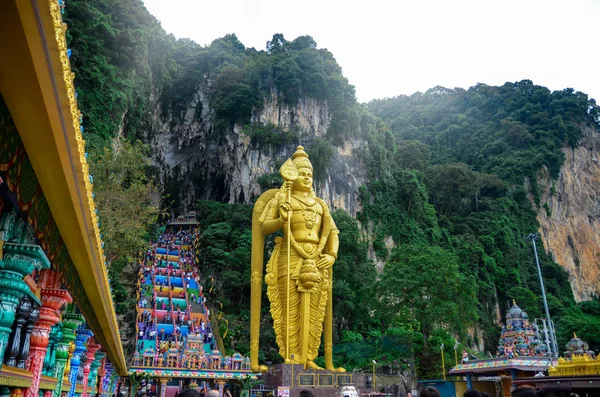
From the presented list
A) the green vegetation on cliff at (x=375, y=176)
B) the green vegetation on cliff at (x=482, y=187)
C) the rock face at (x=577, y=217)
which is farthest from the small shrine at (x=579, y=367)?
the rock face at (x=577, y=217)

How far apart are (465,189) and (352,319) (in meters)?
17.1

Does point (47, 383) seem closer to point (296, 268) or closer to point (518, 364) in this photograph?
point (296, 268)

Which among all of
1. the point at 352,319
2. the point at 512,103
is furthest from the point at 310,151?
the point at 512,103

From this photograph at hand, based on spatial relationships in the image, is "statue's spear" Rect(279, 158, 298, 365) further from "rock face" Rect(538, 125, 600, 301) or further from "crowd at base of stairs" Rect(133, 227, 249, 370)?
"rock face" Rect(538, 125, 600, 301)

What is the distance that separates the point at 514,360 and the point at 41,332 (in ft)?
34.1

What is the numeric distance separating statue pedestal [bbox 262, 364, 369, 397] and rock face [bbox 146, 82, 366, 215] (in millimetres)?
16807

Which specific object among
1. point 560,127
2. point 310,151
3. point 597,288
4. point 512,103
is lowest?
point 597,288

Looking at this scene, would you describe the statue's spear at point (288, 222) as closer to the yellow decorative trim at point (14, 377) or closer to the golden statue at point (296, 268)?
the golden statue at point (296, 268)

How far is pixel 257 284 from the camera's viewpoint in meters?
11.5

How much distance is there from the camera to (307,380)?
1007cm

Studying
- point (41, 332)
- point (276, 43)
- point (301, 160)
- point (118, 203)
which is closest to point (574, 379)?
point (41, 332)

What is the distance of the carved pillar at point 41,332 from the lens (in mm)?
3090

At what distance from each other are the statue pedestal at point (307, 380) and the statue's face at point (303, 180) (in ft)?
13.3

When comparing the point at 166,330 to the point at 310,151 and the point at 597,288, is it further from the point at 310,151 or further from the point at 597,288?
the point at 597,288
